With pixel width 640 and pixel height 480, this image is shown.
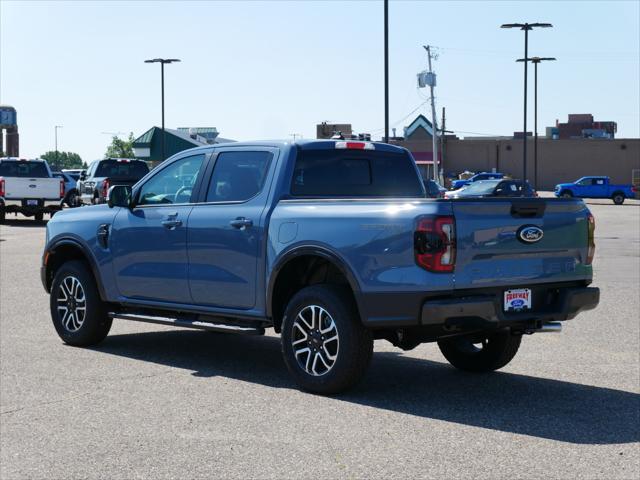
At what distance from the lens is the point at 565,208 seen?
7938mm

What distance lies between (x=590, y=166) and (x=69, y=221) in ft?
309

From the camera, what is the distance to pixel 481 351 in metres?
8.93

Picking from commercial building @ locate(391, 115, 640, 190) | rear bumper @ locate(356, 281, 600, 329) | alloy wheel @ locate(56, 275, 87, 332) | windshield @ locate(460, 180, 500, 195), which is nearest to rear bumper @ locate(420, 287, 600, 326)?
rear bumper @ locate(356, 281, 600, 329)

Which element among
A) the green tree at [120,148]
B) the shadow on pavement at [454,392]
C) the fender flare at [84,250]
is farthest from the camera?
the green tree at [120,148]

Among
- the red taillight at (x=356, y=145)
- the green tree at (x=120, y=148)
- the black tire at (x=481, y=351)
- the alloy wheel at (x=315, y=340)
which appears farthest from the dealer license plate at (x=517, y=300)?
the green tree at (x=120, y=148)

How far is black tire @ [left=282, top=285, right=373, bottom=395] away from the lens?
25.1 ft

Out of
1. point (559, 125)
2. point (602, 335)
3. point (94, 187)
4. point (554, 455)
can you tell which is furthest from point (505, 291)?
point (559, 125)

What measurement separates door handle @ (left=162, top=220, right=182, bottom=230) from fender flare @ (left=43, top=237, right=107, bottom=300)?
1.12 metres

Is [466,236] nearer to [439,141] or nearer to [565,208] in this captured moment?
[565,208]

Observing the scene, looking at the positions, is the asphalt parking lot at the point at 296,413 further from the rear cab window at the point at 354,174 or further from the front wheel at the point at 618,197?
the front wheel at the point at 618,197

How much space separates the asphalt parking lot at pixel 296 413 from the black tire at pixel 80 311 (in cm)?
15

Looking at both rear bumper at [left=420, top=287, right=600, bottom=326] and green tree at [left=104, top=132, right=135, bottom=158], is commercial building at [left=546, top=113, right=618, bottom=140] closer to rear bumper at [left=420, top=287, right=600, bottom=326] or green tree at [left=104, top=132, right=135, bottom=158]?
green tree at [left=104, top=132, right=135, bottom=158]

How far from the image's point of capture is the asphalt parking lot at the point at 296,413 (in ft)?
19.5

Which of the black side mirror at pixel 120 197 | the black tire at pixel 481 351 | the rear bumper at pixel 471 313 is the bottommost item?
the black tire at pixel 481 351
